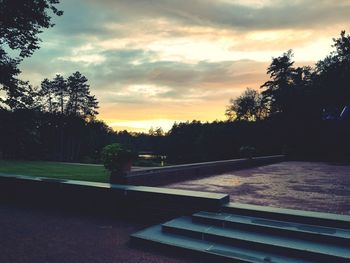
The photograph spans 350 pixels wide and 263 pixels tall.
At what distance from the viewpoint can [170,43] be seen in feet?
49.2

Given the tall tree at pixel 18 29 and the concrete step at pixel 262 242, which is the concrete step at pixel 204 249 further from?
the tall tree at pixel 18 29

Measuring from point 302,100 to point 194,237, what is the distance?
34.9 m

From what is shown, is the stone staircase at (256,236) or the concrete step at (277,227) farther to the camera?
the concrete step at (277,227)

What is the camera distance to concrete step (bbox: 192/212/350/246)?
483cm

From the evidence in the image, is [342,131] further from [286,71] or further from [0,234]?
[0,234]

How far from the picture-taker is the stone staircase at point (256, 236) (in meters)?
4.57

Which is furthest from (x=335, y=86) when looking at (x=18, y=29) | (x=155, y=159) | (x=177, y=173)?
(x=155, y=159)

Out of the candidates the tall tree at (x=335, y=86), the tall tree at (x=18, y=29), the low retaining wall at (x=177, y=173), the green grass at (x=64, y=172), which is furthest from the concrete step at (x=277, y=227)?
the tall tree at (x=335, y=86)

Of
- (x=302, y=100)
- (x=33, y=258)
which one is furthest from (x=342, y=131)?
(x=33, y=258)

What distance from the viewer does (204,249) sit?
16.1 ft

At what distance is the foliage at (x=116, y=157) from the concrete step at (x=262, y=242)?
3.45 m

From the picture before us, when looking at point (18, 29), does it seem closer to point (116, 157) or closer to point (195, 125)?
point (116, 157)

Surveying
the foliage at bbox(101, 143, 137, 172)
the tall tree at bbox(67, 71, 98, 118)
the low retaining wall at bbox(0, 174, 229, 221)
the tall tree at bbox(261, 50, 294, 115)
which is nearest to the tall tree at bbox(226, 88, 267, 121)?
the tall tree at bbox(261, 50, 294, 115)

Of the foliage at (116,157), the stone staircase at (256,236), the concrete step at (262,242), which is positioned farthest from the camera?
the foliage at (116,157)
